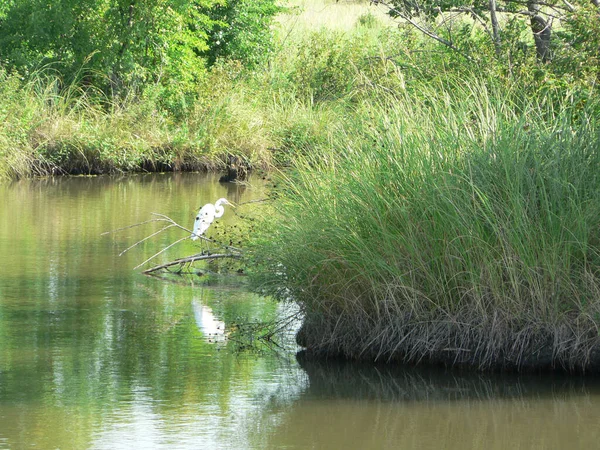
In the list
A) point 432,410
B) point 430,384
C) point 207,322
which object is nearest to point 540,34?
point 207,322

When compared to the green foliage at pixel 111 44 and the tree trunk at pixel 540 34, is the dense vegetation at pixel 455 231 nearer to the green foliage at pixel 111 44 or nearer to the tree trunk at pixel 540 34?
the tree trunk at pixel 540 34

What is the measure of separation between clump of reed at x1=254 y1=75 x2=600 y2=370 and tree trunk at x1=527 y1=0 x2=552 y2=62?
510 centimetres

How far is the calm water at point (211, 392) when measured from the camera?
239 inches

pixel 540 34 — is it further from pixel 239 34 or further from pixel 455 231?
pixel 239 34

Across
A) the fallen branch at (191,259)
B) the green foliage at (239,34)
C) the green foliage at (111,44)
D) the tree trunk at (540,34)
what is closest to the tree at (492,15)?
the tree trunk at (540,34)

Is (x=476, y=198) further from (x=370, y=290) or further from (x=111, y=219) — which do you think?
(x=111, y=219)

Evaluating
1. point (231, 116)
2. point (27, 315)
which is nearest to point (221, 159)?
point (231, 116)

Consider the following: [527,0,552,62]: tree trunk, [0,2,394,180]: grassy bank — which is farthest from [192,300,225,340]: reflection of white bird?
[0,2,394,180]: grassy bank

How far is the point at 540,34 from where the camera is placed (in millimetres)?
13398

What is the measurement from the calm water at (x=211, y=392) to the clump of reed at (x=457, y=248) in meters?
0.23

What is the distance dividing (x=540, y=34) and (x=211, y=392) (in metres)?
8.14

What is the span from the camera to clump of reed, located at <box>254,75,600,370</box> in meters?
6.97

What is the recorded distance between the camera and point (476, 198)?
7336mm

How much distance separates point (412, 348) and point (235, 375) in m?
1.16
